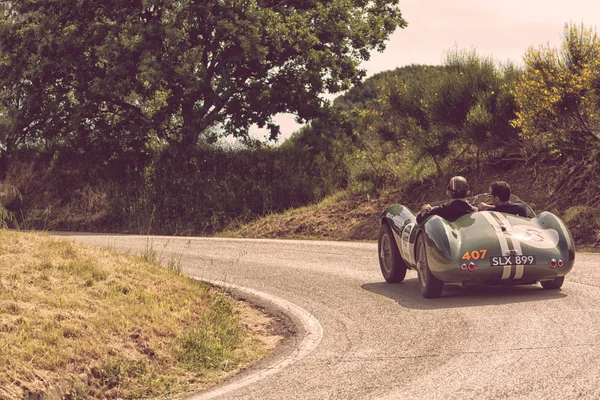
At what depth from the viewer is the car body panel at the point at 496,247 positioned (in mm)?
9641

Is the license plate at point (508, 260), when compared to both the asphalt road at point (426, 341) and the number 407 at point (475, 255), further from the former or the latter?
the asphalt road at point (426, 341)

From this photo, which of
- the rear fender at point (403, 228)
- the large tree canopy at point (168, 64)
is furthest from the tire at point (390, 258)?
the large tree canopy at point (168, 64)

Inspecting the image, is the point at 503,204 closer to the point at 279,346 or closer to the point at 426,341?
the point at 426,341

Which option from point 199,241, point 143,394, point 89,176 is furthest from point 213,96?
point 143,394

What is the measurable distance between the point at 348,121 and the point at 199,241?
10063 millimetres

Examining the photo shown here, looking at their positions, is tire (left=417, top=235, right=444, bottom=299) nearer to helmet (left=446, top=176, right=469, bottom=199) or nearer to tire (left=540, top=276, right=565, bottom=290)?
helmet (left=446, top=176, right=469, bottom=199)

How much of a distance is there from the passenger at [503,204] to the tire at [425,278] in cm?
105

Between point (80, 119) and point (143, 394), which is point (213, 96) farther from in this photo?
point (143, 394)

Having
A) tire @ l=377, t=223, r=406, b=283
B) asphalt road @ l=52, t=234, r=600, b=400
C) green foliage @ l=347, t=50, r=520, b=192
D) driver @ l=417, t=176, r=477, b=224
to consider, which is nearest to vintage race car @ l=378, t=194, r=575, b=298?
driver @ l=417, t=176, r=477, b=224

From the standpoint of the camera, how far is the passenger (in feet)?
35.0

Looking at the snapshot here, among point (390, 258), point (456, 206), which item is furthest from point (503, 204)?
point (390, 258)

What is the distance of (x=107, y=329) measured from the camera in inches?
319

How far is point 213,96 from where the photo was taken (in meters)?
26.2

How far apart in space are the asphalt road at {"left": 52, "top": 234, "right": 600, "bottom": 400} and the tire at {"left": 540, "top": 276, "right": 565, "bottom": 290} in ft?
0.36
